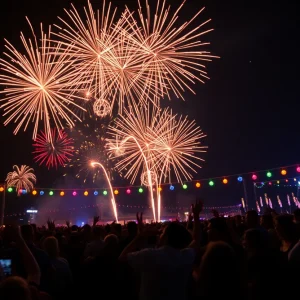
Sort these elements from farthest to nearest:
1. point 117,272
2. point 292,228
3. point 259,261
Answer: point 292,228 → point 117,272 → point 259,261

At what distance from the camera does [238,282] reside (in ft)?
9.61

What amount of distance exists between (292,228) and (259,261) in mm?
1486


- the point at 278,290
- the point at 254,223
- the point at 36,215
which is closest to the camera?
the point at 278,290

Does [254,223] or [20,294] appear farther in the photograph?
[254,223]

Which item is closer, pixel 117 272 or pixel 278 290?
pixel 278 290

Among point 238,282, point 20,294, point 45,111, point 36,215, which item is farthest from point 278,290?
point 36,215

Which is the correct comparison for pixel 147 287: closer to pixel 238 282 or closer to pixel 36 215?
pixel 238 282

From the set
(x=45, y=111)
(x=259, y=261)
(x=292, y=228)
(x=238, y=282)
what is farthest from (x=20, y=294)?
(x=45, y=111)

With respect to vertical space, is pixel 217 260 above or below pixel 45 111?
below

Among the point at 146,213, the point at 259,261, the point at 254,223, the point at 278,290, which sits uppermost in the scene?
the point at 146,213

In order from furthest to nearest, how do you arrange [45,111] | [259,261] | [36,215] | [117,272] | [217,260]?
[36,215], [45,111], [117,272], [259,261], [217,260]

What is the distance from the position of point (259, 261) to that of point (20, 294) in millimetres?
2425

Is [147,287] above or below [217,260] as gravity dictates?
below

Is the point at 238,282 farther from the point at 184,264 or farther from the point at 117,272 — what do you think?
the point at 117,272
